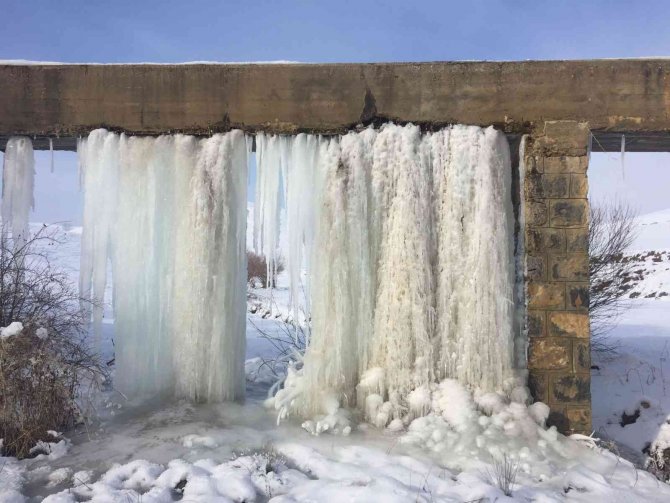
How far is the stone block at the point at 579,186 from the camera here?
Answer: 4.44 m

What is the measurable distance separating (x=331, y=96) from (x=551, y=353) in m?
2.94

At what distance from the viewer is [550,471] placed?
3.69 metres

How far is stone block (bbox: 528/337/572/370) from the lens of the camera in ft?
14.4

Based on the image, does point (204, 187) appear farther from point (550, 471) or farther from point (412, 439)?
point (550, 471)

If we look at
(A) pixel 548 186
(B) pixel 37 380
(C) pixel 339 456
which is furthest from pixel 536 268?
(B) pixel 37 380

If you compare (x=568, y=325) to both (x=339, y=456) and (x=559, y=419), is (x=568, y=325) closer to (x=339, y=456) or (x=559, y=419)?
(x=559, y=419)

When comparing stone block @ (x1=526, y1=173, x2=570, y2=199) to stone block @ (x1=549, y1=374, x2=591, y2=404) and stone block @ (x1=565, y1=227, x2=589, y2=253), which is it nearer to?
stone block @ (x1=565, y1=227, x2=589, y2=253)

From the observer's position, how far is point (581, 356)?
14.4 feet

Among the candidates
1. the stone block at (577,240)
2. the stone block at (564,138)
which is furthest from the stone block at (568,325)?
the stone block at (564,138)

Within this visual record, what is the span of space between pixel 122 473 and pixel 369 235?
2669 mm

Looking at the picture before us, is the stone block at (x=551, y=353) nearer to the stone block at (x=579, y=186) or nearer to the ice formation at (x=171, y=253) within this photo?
the stone block at (x=579, y=186)

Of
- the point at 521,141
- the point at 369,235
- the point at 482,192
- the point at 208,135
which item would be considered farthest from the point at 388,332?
the point at 208,135

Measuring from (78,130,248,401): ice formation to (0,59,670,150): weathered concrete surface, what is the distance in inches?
9.8

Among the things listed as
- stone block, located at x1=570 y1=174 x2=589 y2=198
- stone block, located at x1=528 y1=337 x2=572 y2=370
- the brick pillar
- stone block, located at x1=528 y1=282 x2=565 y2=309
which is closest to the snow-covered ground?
the brick pillar
